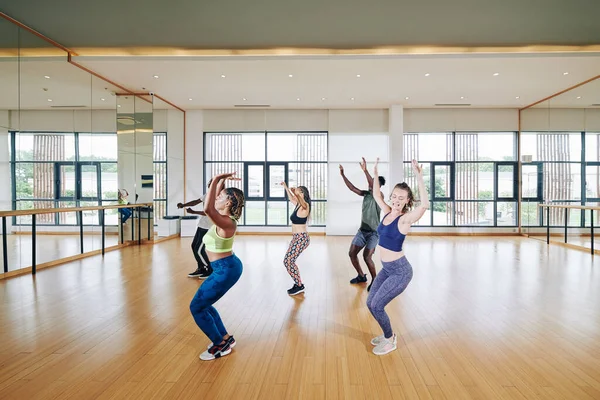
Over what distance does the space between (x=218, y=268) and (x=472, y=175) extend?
10984 millimetres

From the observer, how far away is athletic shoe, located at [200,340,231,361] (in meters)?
2.91

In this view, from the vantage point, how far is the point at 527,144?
1125 centimetres

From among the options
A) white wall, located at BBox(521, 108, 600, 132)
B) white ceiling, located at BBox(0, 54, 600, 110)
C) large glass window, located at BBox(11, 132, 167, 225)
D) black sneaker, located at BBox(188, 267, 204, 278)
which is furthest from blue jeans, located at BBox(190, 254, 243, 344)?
white wall, located at BBox(521, 108, 600, 132)

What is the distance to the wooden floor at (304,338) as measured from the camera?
8.18ft

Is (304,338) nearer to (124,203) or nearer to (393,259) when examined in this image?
(393,259)

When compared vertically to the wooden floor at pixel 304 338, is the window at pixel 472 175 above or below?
above

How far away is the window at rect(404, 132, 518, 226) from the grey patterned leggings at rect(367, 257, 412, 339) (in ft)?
30.6

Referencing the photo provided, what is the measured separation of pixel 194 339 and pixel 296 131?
9382 millimetres

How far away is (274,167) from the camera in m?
12.1

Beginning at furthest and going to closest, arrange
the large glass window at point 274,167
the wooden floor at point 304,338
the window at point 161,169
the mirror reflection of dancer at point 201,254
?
the large glass window at point 274,167, the window at point 161,169, the mirror reflection of dancer at point 201,254, the wooden floor at point 304,338

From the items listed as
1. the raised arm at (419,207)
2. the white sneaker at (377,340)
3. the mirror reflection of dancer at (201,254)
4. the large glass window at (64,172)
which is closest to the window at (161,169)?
the large glass window at (64,172)

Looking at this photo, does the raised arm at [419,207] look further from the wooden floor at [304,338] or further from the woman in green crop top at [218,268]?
the woman in green crop top at [218,268]

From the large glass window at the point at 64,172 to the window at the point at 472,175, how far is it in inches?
337

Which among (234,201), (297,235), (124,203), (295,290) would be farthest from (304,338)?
(124,203)
